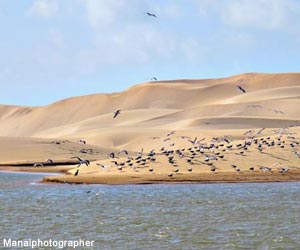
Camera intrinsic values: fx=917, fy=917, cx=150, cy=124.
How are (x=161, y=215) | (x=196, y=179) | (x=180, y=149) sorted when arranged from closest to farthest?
(x=161, y=215), (x=196, y=179), (x=180, y=149)

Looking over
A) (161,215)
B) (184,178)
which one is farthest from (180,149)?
(161,215)

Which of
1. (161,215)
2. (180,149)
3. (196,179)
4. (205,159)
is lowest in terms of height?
(161,215)

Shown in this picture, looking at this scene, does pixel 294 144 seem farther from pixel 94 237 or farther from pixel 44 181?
pixel 94 237

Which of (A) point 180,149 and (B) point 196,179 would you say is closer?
(B) point 196,179

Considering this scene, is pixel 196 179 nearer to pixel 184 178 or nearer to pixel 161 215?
Result: pixel 184 178

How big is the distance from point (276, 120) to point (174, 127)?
614 inches

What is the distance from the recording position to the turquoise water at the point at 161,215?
87.9 feet

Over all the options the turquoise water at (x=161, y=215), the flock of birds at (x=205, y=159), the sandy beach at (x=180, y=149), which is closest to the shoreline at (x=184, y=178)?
the sandy beach at (x=180, y=149)

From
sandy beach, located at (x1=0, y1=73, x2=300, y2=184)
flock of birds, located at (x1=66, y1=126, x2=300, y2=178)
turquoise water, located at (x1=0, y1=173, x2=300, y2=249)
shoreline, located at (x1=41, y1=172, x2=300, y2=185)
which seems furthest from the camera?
flock of birds, located at (x1=66, y1=126, x2=300, y2=178)

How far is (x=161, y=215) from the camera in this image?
3331 cm

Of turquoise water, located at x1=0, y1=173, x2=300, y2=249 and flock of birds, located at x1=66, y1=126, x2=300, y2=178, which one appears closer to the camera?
turquoise water, located at x1=0, y1=173, x2=300, y2=249

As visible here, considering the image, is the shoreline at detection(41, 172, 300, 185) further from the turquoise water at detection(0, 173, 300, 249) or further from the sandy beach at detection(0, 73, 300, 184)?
the turquoise water at detection(0, 173, 300, 249)

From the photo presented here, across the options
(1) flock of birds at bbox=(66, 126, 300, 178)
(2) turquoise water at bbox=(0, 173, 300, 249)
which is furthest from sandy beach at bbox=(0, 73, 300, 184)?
(2) turquoise water at bbox=(0, 173, 300, 249)

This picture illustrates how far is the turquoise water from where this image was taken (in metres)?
26.8
